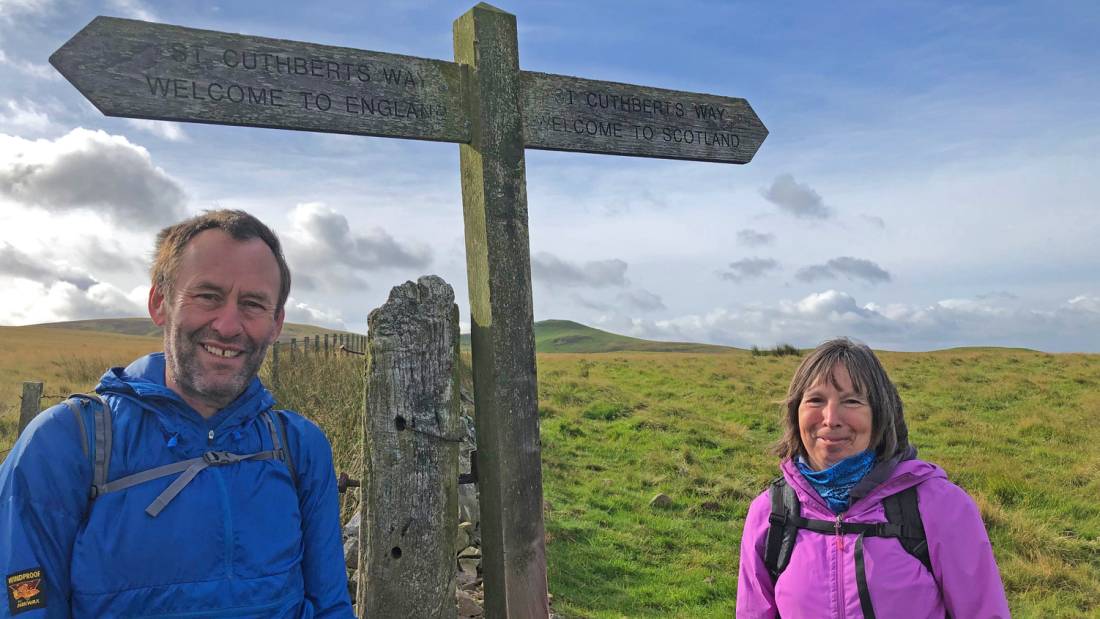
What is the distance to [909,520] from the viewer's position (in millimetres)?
2465

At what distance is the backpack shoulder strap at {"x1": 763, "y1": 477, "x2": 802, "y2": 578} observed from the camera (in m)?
2.64

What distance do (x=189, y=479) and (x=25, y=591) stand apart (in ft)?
1.47

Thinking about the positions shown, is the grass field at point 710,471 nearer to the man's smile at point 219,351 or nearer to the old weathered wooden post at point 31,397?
the old weathered wooden post at point 31,397

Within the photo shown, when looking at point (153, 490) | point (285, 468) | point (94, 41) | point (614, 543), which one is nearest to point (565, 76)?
point (94, 41)

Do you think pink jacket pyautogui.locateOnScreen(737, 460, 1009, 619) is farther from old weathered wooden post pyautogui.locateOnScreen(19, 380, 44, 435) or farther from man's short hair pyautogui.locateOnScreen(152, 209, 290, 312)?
old weathered wooden post pyautogui.locateOnScreen(19, 380, 44, 435)

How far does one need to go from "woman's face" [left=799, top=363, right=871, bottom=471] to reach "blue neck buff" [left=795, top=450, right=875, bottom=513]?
0.05m

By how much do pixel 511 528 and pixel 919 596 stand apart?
178 cm

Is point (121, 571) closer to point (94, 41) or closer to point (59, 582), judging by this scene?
point (59, 582)

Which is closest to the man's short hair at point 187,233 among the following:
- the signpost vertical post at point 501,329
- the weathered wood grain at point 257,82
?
the weathered wood grain at point 257,82

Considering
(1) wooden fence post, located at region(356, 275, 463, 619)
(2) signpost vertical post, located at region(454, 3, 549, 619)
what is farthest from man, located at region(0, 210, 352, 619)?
(2) signpost vertical post, located at region(454, 3, 549, 619)

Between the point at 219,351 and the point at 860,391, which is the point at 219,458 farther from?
the point at 860,391

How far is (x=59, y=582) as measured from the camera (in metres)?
1.99

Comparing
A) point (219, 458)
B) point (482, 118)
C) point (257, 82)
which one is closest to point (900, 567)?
point (219, 458)

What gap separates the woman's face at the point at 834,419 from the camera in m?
2.65
